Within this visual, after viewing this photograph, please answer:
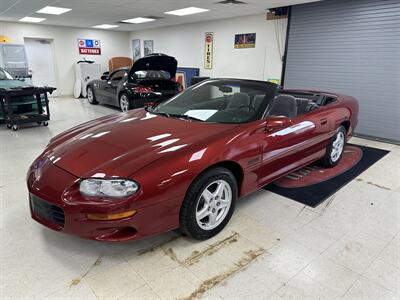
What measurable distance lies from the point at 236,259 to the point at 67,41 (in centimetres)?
1071

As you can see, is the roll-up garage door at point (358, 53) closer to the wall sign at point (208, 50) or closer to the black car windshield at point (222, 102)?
the wall sign at point (208, 50)

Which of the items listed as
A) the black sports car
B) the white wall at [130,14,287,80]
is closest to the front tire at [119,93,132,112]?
the black sports car

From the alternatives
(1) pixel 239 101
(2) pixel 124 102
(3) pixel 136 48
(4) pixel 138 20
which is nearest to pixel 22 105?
(2) pixel 124 102

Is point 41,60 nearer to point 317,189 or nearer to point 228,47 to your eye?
point 228,47

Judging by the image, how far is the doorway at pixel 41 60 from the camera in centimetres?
970

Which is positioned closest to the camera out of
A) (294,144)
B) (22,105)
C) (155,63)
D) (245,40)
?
(294,144)

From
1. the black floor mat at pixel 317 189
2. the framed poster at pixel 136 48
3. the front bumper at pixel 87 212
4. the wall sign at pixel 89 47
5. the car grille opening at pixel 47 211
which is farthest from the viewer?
the framed poster at pixel 136 48

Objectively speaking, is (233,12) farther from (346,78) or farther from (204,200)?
(204,200)

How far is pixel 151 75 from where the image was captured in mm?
6191

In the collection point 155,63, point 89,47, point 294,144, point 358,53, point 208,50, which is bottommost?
point 294,144

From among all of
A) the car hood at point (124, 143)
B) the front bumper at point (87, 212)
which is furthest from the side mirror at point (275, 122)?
the front bumper at point (87, 212)

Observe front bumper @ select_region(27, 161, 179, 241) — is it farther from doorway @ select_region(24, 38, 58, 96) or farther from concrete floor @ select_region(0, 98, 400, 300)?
doorway @ select_region(24, 38, 58, 96)

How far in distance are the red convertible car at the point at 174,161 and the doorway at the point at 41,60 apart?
29.9 ft

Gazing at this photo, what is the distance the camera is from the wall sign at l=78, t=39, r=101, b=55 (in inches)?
409
